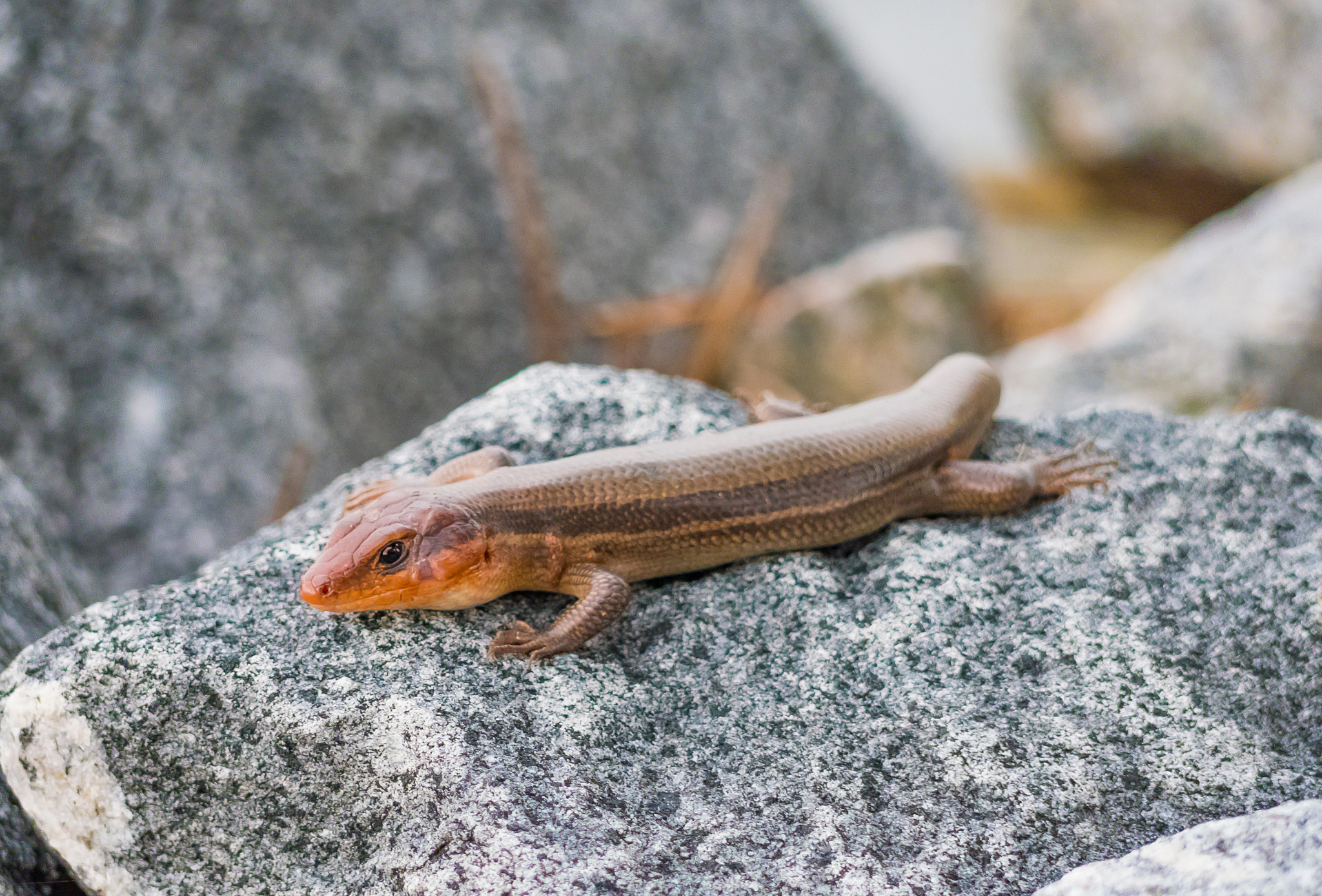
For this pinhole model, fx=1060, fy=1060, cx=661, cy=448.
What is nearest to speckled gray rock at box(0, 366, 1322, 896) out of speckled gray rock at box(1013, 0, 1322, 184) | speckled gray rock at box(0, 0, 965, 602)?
speckled gray rock at box(0, 0, 965, 602)

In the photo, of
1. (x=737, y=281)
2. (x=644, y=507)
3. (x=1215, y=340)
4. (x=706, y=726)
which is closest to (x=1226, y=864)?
(x=706, y=726)

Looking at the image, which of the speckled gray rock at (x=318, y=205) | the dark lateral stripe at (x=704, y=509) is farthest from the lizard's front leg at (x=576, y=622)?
the speckled gray rock at (x=318, y=205)

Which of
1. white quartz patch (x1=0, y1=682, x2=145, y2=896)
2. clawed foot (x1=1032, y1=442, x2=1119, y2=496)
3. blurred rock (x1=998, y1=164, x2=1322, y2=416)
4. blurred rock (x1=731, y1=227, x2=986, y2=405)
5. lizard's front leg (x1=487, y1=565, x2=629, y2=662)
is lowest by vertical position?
blurred rock (x1=998, y1=164, x2=1322, y2=416)

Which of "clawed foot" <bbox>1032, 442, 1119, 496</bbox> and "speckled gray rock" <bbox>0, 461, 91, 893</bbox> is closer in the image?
"speckled gray rock" <bbox>0, 461, 91, 893</bbox>

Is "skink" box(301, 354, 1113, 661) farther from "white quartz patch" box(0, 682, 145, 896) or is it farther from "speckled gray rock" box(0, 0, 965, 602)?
"speckled gray rock" box(0, 0, 965, 602)

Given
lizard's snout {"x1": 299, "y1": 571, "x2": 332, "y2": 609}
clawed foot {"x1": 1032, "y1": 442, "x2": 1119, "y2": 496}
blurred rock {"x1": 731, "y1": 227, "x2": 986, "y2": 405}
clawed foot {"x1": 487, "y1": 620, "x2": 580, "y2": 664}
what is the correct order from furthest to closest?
blurred rock {"x1": 731, "y1": 227, "x2": 986, "y2": 405} < clawed foot {"x1": 1032, "y1": 442, "x2": 1119, "y2": 496} < clawed foot {"x1": 487, "y1": 620, "x2": 580, "y2": 664} < lizard's snout {"x1": 299, "y1": 571, "x2": 332, "y2": 609}

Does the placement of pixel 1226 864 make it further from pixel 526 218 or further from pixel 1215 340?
pixel 526 218
